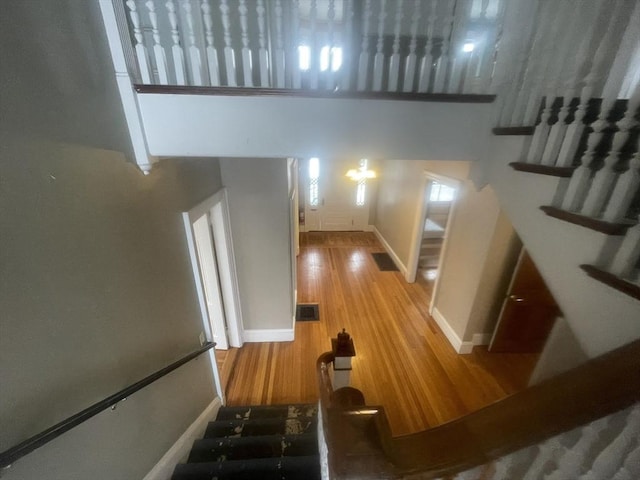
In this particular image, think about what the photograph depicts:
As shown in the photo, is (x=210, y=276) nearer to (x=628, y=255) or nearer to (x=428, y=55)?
(x=428, y=55)

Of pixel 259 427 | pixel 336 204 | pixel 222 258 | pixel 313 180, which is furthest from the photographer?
pixel 336 204

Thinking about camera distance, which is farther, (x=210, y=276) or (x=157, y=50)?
(x=210, y=276)

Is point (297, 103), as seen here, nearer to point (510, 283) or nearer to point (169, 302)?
point (169, 302)

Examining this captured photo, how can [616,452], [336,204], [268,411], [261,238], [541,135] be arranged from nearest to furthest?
[616,452] → [541,135] → [268,411] → [261,238] → [336,204]

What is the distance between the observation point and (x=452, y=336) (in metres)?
3.18

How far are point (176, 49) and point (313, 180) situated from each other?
5361 millimetres

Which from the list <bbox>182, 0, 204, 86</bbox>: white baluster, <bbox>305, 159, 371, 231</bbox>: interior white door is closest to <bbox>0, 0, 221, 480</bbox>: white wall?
<bbox>182, 0, 204, 86</bbox>: white baluster

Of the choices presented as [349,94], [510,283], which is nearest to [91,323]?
[349,94]

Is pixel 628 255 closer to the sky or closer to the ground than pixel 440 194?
closer to the sky

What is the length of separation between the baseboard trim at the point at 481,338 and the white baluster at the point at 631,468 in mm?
2902

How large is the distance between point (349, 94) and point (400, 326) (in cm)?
307

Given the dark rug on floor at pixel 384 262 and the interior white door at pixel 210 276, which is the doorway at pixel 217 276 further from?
the dark rug on floor at pixel 384 262

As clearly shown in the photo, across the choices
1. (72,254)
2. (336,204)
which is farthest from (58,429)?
(336,204)

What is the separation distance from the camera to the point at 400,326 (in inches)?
139
